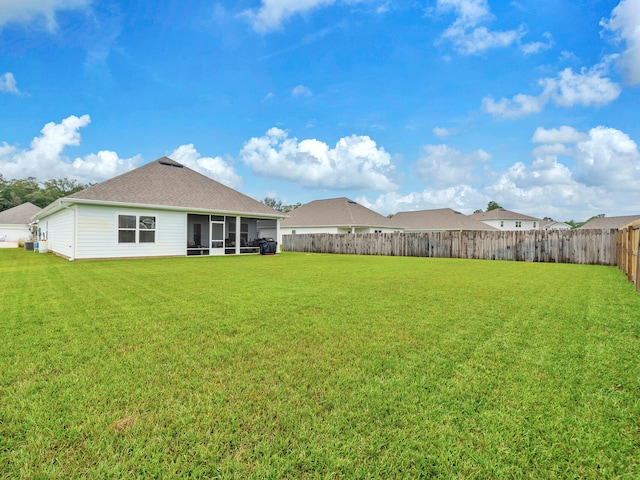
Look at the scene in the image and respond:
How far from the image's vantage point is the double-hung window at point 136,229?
14.7 meters

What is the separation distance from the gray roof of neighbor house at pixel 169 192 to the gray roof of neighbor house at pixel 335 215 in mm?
11241

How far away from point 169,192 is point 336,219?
1742 cm

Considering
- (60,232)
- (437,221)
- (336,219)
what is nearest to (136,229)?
(60,232)

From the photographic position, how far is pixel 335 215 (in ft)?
104

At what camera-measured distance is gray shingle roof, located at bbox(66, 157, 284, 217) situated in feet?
48.2

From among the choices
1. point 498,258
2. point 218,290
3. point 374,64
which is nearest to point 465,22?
point 374,64

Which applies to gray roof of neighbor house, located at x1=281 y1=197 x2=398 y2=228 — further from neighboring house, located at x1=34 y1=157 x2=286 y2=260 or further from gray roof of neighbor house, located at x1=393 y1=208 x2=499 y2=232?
neighboring house, located at x1=34 y1=157 x2=286 y2=260

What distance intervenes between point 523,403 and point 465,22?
17559mm

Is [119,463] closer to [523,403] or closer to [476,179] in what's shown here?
[523,403]

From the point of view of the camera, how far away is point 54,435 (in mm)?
1797

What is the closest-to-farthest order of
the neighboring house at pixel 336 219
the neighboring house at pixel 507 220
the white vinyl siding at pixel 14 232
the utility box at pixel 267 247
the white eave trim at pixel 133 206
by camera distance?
1. the white eave trim at pixel 133 206
2. the utility box at pixel 267 247
3. the neighboring house at pixel 336 219
4. the white vinyl siding at pixel 14 232
5. the neighboring house at pixel 507 220

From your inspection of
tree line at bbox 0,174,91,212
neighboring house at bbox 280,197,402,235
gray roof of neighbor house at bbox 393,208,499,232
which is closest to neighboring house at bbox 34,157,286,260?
neighboring house at bbox 280,197,402,235

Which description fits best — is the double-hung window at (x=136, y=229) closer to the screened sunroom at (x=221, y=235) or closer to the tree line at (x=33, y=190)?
the screened sunroom at (x=221, y=235)

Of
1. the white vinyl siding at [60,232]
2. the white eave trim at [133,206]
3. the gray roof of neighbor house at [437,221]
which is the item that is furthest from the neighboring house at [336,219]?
the white vinyl siding at [60,232]
